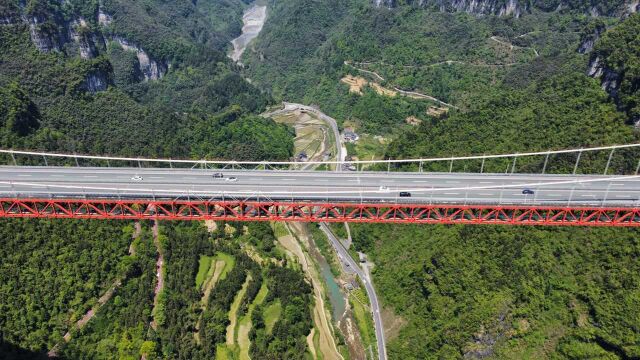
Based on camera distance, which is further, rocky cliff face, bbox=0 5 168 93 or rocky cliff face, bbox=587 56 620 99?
rocky cliff face, bbox=0 5 168 93

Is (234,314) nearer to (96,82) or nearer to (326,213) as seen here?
(326,213)

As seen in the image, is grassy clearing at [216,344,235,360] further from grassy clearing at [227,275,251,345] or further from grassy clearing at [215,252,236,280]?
grassy clearing at [215,252,236,280]

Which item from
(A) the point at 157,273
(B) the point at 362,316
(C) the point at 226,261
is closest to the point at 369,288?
(B) the point at 362,316

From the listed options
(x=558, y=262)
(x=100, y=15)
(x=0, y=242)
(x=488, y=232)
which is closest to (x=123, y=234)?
(x=0, y=242)

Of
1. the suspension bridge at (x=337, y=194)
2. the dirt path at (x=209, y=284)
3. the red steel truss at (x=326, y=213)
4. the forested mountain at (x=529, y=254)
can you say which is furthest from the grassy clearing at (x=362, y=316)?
the red steel truss at (x=326, y=213)

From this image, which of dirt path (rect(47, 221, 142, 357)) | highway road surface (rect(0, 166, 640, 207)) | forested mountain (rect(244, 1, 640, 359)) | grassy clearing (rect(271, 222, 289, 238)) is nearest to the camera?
highway road surface (rect(0, 166, 640, 207))

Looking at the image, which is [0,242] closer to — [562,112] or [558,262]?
[558,262]

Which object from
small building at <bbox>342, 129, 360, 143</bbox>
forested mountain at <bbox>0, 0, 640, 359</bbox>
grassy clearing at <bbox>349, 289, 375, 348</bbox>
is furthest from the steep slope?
small building at <bbox>342, 129, 360, 143</bbox>

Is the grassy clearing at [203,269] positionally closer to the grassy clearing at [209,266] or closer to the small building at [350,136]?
the grassy clearing at [209,266]
